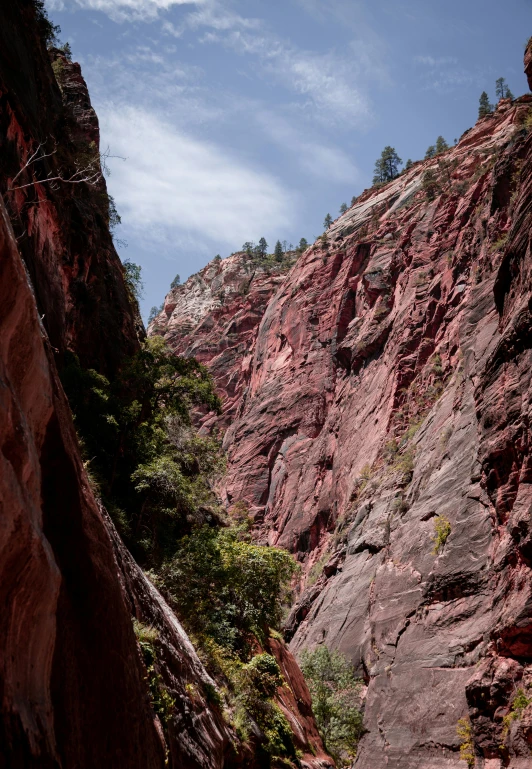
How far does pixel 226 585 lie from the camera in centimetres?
1997

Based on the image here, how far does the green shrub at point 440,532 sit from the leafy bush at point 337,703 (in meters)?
7.93

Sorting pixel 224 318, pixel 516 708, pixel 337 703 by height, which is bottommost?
pixel 337 703

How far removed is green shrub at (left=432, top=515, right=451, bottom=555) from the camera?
72.6 ft

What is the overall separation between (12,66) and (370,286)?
38.4m

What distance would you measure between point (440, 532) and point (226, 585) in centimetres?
808

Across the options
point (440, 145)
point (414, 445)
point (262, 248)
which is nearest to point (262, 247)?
point (262, 248)

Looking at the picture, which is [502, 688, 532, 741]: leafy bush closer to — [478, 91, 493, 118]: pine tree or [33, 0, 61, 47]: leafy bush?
[33, 0, 61, 47]: leafy bush

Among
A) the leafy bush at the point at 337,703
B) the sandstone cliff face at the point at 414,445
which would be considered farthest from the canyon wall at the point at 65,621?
the leafy bush at the point at 337,703

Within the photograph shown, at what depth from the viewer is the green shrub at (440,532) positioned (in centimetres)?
2212

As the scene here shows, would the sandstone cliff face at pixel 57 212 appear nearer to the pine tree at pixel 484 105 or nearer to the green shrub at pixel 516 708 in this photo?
the green shrub at pixel 516 708

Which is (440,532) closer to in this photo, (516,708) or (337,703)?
(516,708)

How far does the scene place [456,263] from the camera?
40.1m

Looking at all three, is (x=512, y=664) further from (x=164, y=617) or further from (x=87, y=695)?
(x=87, y=695)

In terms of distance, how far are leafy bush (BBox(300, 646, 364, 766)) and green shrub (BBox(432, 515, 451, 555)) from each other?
7.93m
